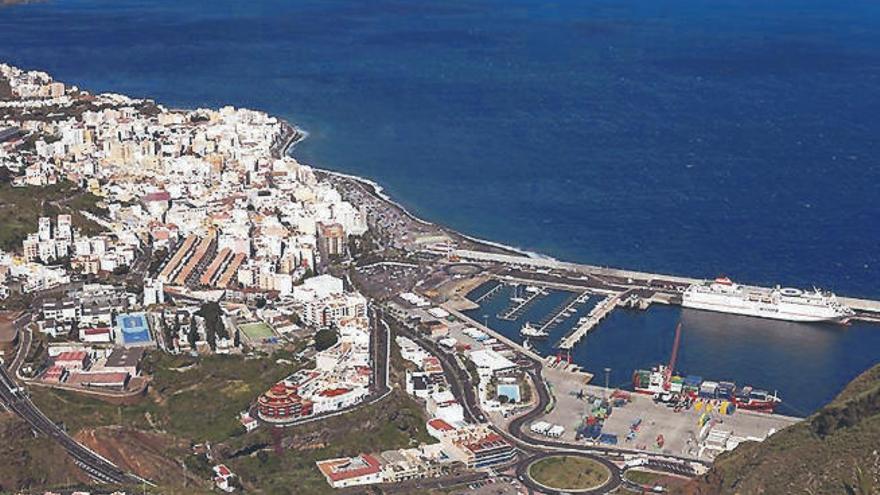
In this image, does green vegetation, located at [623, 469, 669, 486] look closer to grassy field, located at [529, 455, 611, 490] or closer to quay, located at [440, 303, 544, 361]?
grassy field, located at [529, 455, 611, 490]

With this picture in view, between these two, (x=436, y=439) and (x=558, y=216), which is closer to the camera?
(x=436, y=439)

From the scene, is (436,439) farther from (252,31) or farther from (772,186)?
(252,31)

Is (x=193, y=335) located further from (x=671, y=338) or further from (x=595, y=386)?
(x=671, y=338)

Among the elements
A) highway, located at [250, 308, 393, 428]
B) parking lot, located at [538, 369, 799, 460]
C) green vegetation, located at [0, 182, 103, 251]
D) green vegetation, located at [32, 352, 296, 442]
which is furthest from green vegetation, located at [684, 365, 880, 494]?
green vegetation, located at [0, 182, 103, 251]

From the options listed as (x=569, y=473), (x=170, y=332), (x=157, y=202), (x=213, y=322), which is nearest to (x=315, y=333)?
(x=213, y=322)

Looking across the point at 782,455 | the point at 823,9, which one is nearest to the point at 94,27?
the point at 823,9

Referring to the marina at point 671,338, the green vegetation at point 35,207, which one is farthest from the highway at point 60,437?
the marina at point 671,338

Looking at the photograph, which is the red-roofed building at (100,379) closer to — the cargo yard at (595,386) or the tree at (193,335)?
the tree at (193,335)
